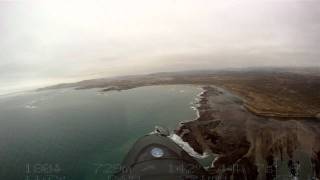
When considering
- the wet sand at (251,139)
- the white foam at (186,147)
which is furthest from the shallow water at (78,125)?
the wet sand at (251,139)

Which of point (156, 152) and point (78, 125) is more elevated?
point (78, 125)

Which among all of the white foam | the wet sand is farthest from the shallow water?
the wet sand

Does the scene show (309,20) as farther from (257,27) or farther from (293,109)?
(293,109)

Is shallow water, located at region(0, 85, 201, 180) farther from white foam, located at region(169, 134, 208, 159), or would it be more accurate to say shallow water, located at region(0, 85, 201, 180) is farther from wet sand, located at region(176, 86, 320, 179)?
wet sand, located at region(176, 86, 320, 179)

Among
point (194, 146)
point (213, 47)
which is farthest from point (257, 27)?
point (194, 146)

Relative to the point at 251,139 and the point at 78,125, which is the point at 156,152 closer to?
the point at 78,125

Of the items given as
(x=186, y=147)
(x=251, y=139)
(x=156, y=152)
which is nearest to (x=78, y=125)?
(x=156, y=152)
